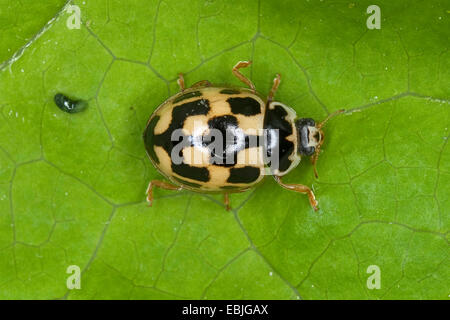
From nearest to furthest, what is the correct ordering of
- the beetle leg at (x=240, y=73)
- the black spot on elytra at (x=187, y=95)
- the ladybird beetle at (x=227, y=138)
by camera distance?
the ladybird beetle at (x=227, y=138) < the black spot on elytra at (x=187, y=95) < the beetle leg at (x=240, y=73)

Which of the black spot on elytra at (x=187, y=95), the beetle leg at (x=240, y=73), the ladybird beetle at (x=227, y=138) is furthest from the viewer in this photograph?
the beetle leg at (x=240, y=73)

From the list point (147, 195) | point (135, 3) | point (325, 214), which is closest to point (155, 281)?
point (147, 195)

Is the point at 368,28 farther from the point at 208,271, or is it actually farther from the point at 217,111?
the point at 208,271

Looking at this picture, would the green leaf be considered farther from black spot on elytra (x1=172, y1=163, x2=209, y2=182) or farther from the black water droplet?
black spot on elytra (x1=172, y1=163, x2=209, y2=182)

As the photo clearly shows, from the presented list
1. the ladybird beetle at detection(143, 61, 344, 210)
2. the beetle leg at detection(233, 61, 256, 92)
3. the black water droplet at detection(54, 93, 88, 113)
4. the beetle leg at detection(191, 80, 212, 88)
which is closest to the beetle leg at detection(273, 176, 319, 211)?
the ladybird beetle at detection(143, 61, 344, 210)

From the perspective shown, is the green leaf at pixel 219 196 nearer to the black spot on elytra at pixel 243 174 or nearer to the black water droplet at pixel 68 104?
the black water droplet at pixel 68 104

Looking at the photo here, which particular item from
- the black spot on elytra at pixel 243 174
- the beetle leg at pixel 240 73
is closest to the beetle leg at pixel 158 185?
the black spot on elytra at pixel 243 174

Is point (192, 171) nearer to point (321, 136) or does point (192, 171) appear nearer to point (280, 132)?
point (280, 132)

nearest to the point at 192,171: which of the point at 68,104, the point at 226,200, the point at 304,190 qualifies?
the point at 226,200
